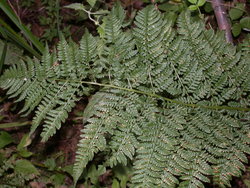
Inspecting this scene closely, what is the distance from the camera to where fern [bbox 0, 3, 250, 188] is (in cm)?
195

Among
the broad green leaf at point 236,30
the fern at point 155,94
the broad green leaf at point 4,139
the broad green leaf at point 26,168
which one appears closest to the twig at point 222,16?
the broad green leaf at point 236,30

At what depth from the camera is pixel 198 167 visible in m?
1.99

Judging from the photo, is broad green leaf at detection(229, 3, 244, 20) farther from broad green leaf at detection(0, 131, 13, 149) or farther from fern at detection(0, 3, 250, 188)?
broad green leaf at detection(0, 131, 13, 149)

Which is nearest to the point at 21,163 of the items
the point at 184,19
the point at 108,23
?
the point at 108,23

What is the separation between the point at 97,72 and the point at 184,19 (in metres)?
0.82

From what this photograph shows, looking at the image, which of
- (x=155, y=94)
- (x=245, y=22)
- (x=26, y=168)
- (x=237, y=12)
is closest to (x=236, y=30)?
(x=245, y=22)

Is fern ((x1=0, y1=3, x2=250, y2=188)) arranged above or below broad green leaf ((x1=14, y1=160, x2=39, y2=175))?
above

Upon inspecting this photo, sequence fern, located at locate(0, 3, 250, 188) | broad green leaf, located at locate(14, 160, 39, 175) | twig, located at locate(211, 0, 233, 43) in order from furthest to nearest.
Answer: broad green leaf, located at locate(14, 160, 39, 175), twig, located at locate(211, 0, 233, 43), fern, located at locate(0, 3, 250, 188)

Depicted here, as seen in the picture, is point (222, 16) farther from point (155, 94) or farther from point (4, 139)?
point (4, 139)

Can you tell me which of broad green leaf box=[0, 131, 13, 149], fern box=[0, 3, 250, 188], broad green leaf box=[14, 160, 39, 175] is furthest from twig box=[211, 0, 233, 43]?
broad green leaf box=[0, 131, 13, 149]

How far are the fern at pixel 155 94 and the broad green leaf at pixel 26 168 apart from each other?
4.70 feet

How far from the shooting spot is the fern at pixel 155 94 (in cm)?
195

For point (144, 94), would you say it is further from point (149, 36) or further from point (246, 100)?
point (246, 100)

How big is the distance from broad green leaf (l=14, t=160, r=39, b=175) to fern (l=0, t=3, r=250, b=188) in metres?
1.43
